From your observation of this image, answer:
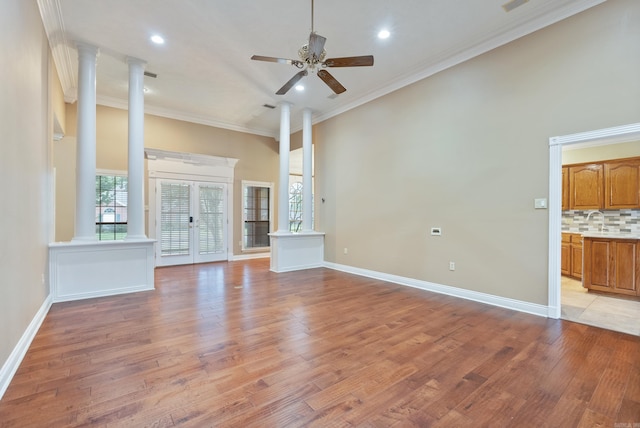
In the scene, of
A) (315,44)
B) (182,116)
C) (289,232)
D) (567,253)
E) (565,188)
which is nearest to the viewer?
Result: (315,44)

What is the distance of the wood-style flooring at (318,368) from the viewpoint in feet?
5.66

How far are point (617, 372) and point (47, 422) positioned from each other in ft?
12.8

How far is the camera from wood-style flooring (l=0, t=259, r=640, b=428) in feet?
5.66

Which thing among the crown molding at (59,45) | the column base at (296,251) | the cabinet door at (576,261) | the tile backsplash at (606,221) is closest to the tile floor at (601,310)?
the cabinet door at (576,261)

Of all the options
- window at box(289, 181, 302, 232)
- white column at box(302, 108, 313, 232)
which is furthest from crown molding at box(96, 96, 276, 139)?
white column at box(302, 108, 313, 232)

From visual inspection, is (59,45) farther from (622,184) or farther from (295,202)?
(622,184)

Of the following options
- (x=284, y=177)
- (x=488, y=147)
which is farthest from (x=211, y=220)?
(x=488, y=147)

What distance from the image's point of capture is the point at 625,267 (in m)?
4.27

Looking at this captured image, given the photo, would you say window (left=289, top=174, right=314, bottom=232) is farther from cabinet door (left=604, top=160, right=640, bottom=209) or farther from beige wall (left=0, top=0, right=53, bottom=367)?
cabinet door (left=604, top=160, right=640, bottom=209)

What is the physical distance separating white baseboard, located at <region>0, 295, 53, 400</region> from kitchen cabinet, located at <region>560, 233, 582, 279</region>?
7590 millimetres

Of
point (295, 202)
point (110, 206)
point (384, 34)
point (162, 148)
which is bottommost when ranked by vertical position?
point (110, 206)

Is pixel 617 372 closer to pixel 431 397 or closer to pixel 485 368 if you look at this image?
pixel 485 368

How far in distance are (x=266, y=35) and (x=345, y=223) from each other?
374cm

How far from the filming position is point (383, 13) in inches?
137
